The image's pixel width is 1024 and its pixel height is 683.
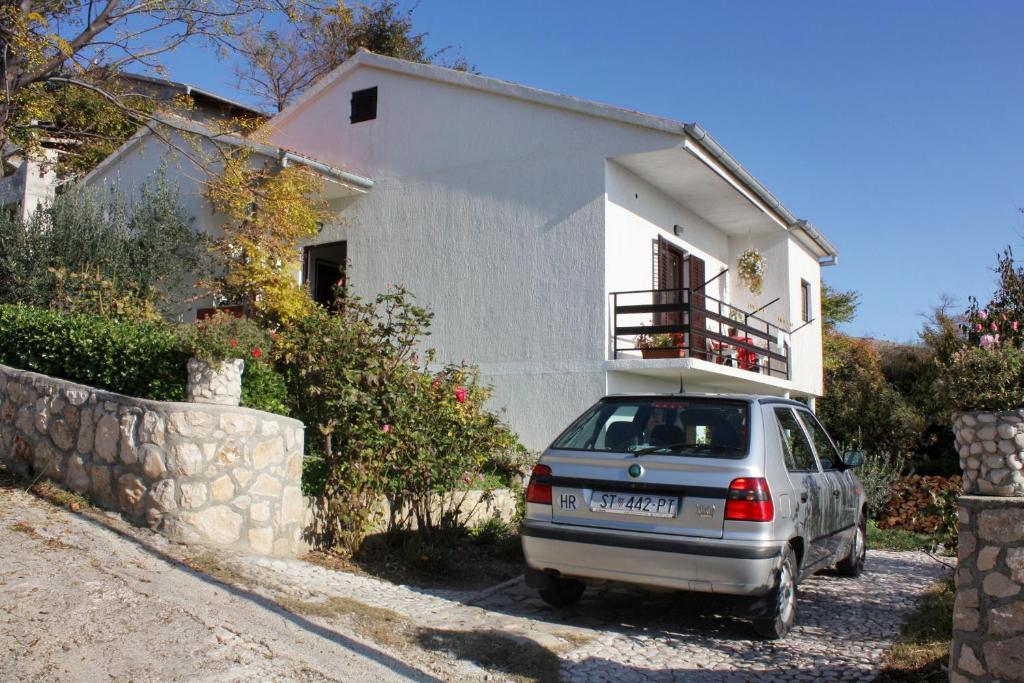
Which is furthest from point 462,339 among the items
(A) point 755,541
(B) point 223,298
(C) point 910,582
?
(A) point 755,541

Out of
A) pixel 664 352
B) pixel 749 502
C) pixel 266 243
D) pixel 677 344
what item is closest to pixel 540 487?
pixel 749 502

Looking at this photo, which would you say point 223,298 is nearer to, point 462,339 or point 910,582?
point 462,339

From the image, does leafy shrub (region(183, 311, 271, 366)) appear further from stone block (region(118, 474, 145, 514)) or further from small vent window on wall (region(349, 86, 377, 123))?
small vent window on wall (region(349, 86, 377, 123))

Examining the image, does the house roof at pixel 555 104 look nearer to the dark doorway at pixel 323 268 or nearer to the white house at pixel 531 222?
the white house at pixel 531 222

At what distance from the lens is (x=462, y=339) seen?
13773 millimetres

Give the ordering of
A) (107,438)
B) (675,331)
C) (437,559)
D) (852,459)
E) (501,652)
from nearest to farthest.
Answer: (501,652) → (107,438) → (437,559) → (852,459) → (675,331)

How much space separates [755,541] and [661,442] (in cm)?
101

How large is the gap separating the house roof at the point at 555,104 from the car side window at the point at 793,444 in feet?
19.6

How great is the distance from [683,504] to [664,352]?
7049 millimetres

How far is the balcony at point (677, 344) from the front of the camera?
12188 millimetres

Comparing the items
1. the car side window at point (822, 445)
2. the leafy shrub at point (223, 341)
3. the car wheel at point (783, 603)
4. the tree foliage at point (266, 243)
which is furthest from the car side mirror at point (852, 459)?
the tree foliage at point (266, 243)

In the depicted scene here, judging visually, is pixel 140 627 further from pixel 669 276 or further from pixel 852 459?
pixel 669 276

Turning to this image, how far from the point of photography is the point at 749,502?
5.64 meters

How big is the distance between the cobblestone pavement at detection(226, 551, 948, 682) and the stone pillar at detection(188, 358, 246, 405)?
1601 millimetres
